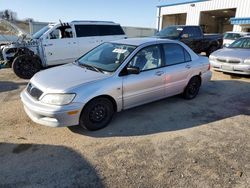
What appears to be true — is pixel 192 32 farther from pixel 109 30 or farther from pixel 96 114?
pixel 96 114

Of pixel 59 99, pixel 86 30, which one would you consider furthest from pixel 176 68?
pixel 86 30

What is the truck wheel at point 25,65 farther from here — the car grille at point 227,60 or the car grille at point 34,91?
the car grille at point 227,60

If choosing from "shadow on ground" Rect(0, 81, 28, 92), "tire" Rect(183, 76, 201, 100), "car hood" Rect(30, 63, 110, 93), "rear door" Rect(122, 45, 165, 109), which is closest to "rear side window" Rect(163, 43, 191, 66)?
"rear door" Rect(122, 45, 165, 109)

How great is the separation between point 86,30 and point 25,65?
10.6 feet

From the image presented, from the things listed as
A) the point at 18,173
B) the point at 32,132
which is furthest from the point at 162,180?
the point at 32,132

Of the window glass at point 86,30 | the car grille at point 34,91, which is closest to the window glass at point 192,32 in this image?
the window glass at point 86,30

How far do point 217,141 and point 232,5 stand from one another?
83.4ft

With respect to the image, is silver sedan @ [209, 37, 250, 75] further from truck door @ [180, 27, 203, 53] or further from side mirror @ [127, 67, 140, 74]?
side mirror @ [127, 67, 140, 74]

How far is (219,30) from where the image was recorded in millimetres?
41062

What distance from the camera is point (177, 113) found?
5066 mm

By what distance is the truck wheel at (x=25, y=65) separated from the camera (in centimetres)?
787

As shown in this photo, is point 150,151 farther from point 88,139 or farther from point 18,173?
point 18,173

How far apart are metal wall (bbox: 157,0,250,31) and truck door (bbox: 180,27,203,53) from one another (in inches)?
566

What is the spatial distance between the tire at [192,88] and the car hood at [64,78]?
256 cm
